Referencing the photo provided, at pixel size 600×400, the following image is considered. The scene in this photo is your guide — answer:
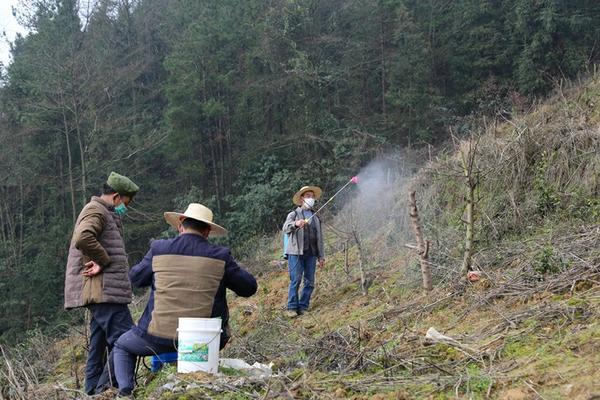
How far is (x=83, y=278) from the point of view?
5121mm

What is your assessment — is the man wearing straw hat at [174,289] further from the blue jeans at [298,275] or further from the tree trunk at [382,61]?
the tree trunk at [382,61]

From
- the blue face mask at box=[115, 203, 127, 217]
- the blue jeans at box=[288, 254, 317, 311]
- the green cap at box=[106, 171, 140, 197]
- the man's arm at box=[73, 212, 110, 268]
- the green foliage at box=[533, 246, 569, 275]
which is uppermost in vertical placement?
the green cap at box=[106, 171, 140, 197]

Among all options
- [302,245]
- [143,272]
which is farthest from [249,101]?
[143,272]

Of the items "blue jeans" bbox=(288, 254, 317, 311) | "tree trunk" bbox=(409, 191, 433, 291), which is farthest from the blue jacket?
"blue jeans" bbox=(288, 254, 317, 311)

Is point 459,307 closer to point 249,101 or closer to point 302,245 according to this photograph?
point 302,245

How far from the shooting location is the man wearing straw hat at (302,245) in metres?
8.27

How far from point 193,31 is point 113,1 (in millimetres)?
7793

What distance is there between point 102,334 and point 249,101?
24137 mm

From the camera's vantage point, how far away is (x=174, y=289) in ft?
14.1

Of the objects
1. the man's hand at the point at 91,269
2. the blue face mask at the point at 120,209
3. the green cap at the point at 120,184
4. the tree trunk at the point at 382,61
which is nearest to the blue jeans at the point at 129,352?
the man's hand at the point at 91,269

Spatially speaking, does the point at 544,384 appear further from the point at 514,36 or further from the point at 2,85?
the point at 2,85

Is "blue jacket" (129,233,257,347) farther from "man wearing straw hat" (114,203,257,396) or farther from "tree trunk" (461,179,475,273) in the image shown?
"tree trunk" (461,179,475,273)

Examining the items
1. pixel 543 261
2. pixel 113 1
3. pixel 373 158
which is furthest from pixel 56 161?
pixel 543 261

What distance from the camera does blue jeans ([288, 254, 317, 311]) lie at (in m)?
8.38
